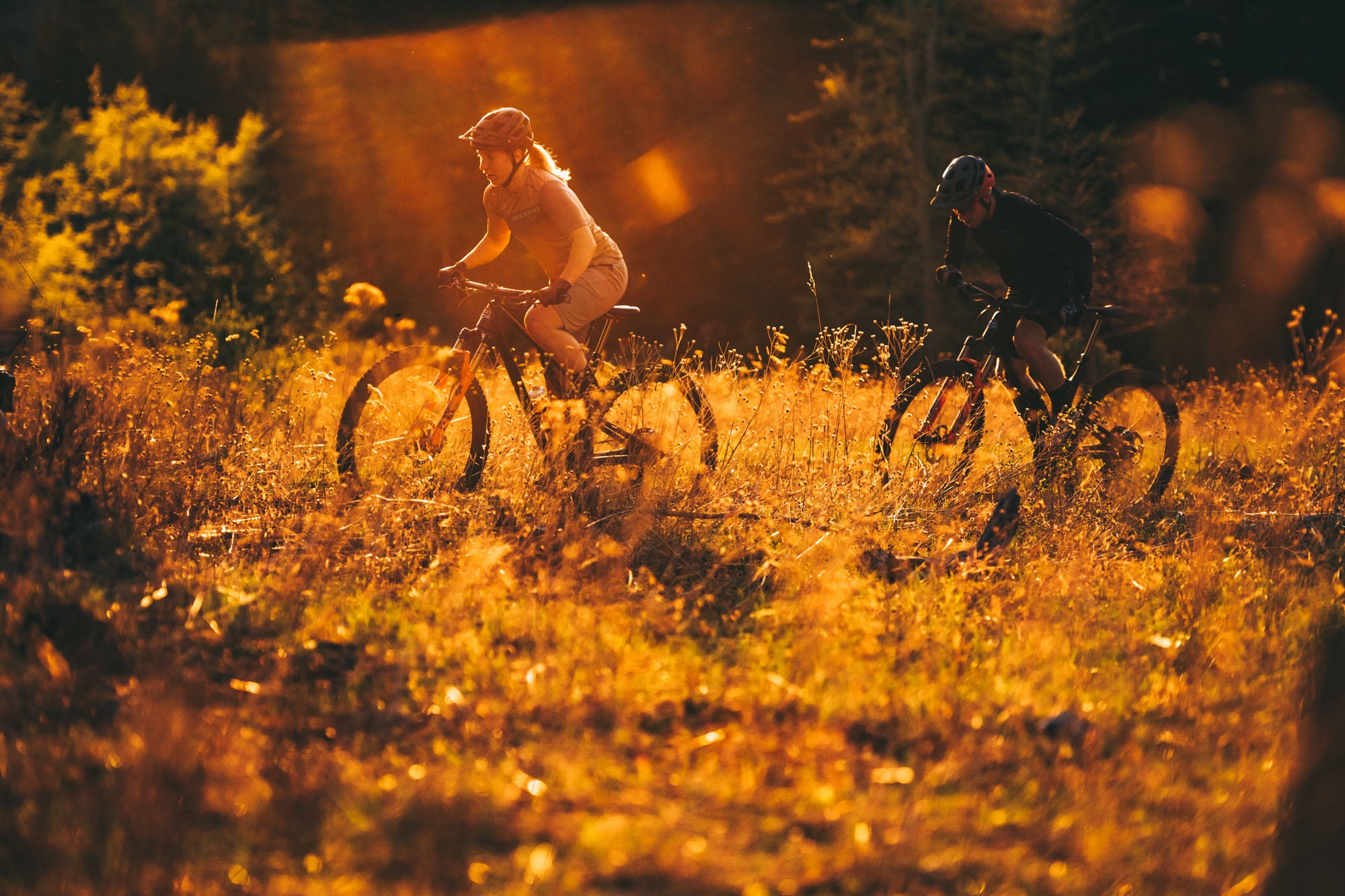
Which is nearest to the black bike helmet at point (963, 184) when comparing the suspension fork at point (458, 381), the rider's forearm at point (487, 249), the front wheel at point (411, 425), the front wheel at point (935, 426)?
the front wheel at point (935, 426)

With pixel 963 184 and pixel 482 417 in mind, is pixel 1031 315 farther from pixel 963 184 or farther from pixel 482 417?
pixel 482 417

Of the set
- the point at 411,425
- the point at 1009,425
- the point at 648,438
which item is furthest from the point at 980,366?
the point at 411,425

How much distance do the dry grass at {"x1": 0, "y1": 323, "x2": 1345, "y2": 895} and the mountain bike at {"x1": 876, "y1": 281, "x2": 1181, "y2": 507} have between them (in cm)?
30

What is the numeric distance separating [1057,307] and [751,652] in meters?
3.76

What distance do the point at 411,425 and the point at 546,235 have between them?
4.30 feet

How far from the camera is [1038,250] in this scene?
6570mm

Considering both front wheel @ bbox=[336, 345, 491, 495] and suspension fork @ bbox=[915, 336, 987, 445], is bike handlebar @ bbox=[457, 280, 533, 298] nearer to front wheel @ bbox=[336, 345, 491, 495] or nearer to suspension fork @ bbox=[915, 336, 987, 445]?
front wheel @ bbox=[336, 345, 491, 495]

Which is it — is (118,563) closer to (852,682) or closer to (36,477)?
(36,477)

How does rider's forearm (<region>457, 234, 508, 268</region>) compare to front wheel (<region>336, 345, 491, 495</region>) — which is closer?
front wheel (<region>336, 345, 491, 495</region>)

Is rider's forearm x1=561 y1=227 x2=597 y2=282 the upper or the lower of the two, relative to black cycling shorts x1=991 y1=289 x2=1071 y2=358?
upper

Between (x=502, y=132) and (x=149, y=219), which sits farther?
(x=149, y=219)

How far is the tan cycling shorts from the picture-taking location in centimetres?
585

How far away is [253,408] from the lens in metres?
6.68

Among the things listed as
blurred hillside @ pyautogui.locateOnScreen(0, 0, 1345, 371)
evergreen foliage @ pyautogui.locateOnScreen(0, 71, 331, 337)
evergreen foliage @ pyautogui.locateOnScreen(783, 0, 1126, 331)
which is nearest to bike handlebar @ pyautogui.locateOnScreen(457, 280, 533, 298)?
evergreen foliage @ pyautogui.locateOnScreen(0, 71, 331, 337)
